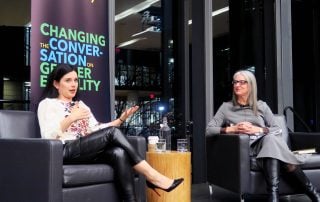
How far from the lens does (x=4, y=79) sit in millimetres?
4391

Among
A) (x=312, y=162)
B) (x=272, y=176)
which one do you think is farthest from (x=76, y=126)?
(x=312, y=162)

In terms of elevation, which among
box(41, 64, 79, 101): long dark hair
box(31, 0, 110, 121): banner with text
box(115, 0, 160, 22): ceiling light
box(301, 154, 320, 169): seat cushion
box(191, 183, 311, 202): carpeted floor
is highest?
box(115, 0, 160, 22): ceiling light

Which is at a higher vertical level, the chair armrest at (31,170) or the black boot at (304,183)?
the chair armrest at (31,170)

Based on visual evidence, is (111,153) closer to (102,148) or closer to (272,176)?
(102,148)

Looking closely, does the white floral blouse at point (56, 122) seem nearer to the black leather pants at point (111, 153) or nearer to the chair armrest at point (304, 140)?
the black leather pants at point (111, 153)

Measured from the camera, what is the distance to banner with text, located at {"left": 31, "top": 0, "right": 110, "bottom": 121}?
139 inches

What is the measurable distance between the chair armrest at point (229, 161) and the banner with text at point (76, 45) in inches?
42.2

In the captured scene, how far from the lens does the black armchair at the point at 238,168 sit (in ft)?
10.6

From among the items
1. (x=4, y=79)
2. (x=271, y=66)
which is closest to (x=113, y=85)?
(x=4, y=79)

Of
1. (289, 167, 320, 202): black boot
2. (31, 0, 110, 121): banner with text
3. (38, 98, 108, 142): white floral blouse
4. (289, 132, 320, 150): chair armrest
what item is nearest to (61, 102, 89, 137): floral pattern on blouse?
(38, 98, 108, 142): white floral blouse

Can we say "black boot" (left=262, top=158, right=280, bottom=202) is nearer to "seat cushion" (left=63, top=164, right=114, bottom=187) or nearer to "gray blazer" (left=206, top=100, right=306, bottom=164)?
"gray blazer" (left=206, top=100, right=306, bottom=164)

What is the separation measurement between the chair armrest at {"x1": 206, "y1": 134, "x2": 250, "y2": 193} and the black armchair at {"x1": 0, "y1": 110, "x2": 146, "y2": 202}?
997 mm

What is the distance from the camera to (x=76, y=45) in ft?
12.6

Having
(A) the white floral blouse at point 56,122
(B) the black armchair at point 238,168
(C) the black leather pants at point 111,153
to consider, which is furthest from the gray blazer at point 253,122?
(A) the white floral blouse at point 56,122
